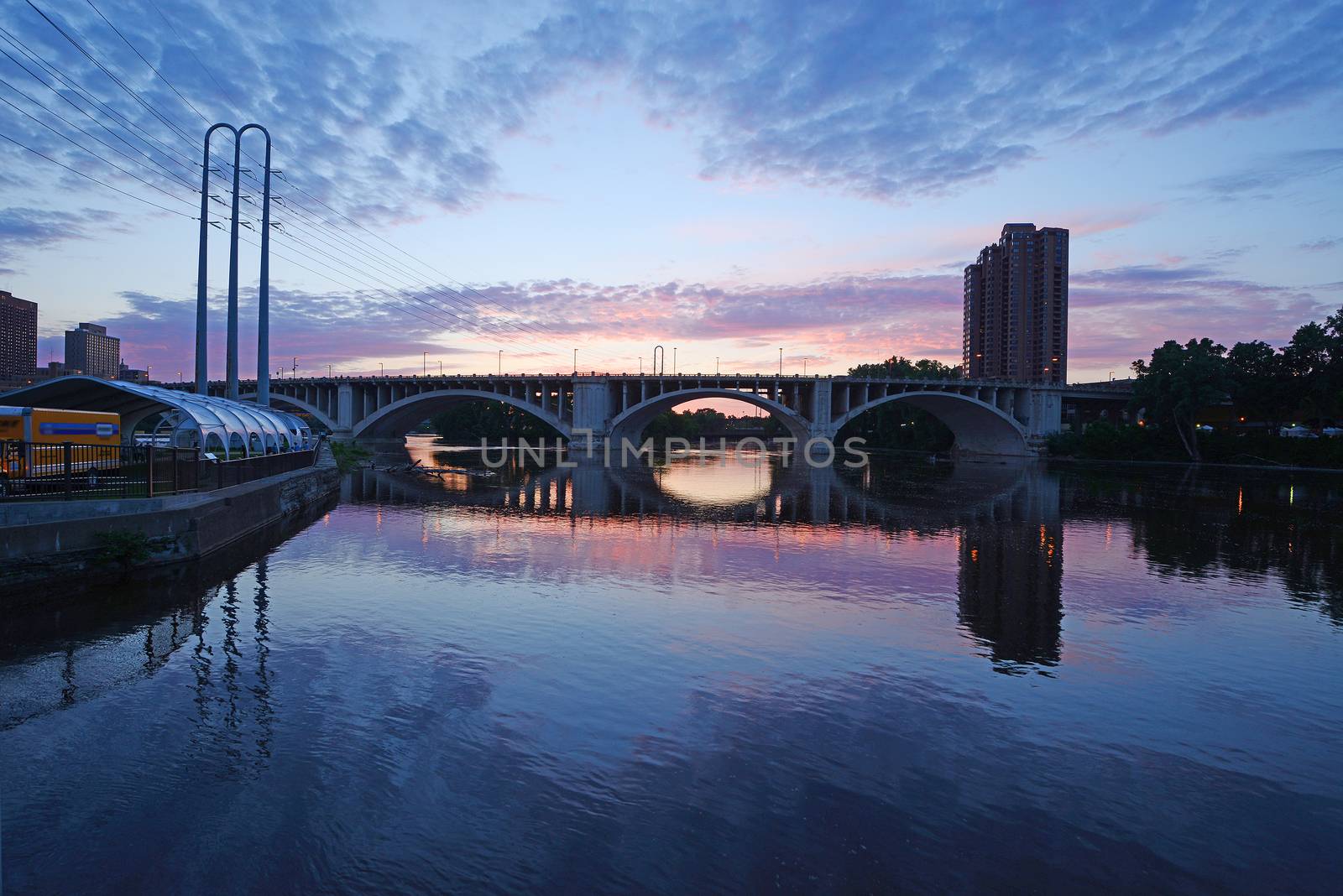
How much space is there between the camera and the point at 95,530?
50.2ft

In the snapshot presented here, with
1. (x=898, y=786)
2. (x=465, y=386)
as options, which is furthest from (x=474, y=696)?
(x=465, y=386)

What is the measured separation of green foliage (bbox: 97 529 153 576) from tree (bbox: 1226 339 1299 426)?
82.0 meters

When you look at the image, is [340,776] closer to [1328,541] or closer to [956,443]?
[1328,541]

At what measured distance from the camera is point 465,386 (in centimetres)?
9038

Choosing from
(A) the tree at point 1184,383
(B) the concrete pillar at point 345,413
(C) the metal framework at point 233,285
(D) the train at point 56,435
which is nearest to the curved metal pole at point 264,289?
(C) the metal framework at point 233,285

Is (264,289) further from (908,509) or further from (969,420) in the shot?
(969,420)

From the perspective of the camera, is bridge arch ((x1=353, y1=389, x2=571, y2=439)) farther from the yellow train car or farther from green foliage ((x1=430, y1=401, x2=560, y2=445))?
the yellow train car

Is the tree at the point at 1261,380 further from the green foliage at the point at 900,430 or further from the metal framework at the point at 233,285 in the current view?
the metal framework at the point at 233,285

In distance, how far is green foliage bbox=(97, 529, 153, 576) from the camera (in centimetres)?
1535

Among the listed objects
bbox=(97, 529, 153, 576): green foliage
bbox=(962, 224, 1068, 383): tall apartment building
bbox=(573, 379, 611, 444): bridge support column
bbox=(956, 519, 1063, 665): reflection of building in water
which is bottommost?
bbox=(956, 519, 1063, 665): reflection of building in water

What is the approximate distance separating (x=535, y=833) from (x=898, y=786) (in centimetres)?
348

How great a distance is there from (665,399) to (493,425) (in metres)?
45.7

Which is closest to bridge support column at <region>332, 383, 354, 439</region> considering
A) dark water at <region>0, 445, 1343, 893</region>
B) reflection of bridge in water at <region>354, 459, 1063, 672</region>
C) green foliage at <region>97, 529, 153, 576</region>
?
reflection of bridge in water at <region>354, 459, 1063, 672</region>

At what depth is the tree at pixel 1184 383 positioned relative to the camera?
229ft
